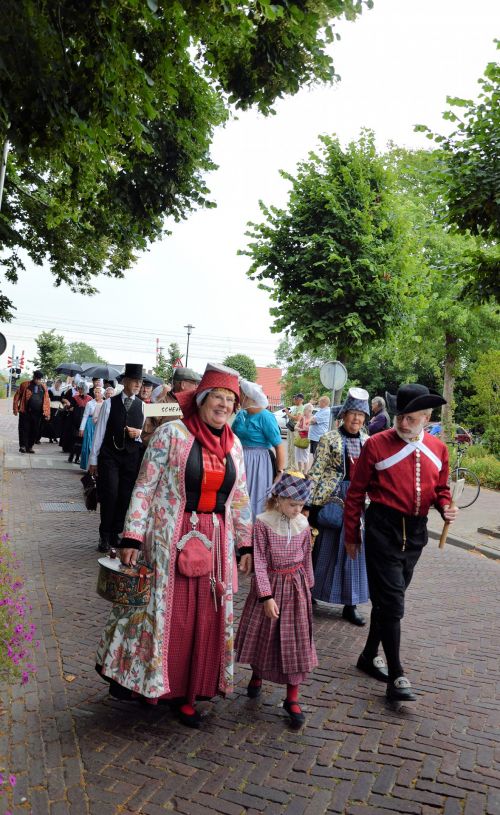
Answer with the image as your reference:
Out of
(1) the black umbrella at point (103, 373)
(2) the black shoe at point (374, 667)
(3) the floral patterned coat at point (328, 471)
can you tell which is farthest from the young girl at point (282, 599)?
(1) the black umbrella at point (103, 373)

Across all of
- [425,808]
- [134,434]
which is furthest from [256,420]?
[425,808]

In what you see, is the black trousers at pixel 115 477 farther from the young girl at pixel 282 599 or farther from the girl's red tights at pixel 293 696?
the girl's red tights at pixel 293 696

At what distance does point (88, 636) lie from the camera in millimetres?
4738

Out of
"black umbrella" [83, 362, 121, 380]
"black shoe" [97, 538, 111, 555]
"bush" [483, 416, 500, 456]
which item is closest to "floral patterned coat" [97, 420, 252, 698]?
"black shoe" [97, 538, 111, 555]

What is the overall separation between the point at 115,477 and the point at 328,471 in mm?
2727

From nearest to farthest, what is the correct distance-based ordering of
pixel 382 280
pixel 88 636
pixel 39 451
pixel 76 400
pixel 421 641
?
pixel 88 636 → pixel 421 641 → pixel 382 280 → pixel 76 400 → pixel 39 451

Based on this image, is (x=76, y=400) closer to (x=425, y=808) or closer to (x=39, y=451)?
(x=39, y=451)

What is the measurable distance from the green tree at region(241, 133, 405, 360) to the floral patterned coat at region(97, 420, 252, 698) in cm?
1228

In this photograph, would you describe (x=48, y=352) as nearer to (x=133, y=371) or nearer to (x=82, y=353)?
(x=133, y=371)

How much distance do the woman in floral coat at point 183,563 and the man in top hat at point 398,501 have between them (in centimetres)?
111

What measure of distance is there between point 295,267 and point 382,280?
7.37 feet

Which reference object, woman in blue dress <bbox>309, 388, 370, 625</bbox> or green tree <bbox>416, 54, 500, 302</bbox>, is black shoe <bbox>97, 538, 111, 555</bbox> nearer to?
woman in blue dress <bbox>309, 388, 370, 625</bbox>

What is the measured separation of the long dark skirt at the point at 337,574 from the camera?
217 inches

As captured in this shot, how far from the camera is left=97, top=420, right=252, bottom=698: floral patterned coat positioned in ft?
11.0
